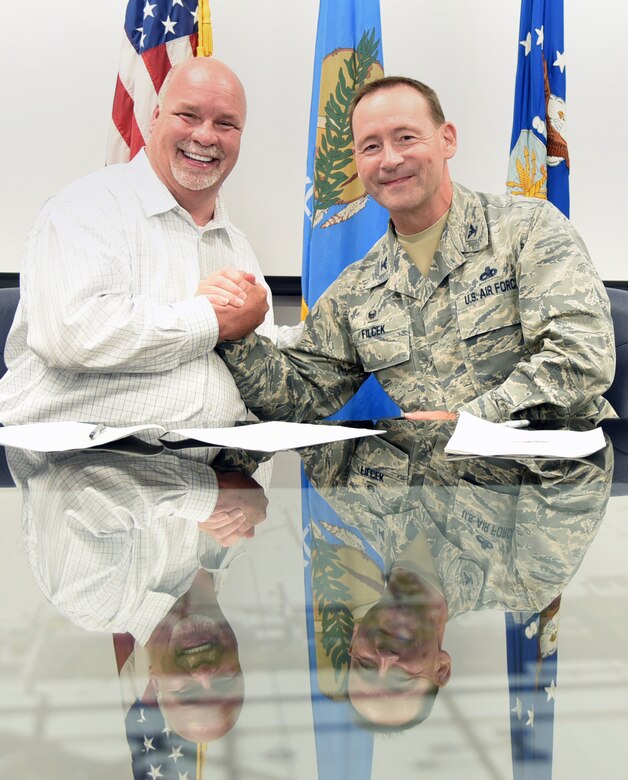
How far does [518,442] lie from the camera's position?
1.17 m

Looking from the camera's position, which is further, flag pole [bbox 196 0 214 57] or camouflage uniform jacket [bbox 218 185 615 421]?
flag pole [bbox 196 0 214 57]

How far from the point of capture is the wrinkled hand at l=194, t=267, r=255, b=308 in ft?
6.17

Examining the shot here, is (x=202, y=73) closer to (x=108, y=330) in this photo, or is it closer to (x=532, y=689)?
(x=108, y=330)

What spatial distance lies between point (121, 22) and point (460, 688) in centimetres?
418

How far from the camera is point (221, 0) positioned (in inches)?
154

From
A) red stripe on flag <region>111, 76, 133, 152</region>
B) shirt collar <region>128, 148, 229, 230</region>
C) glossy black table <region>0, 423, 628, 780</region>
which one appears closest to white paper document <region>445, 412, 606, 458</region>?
glossy black table <region>0, 423, 628, 780</region>

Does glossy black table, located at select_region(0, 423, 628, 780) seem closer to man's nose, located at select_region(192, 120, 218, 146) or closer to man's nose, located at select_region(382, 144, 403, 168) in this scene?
man's nose, located at select_region(382, 144, 403, 168)

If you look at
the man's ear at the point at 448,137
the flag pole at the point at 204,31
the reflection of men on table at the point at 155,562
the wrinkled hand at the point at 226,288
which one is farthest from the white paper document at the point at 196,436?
the flag pole at the point at 204,31

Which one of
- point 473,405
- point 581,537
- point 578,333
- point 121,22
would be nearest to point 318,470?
point 581,537

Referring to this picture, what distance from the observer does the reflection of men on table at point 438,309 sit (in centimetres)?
189

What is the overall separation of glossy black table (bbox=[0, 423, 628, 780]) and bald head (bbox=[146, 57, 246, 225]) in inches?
64.1

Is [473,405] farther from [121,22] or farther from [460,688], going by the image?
[121,22]

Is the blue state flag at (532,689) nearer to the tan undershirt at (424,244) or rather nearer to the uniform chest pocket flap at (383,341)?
the uniform chest pocket flap at (383,341)

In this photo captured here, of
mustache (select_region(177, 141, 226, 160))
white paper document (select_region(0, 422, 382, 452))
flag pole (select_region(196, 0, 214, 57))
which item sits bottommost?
white paper document (select_region(0, 422, 382, 452))
